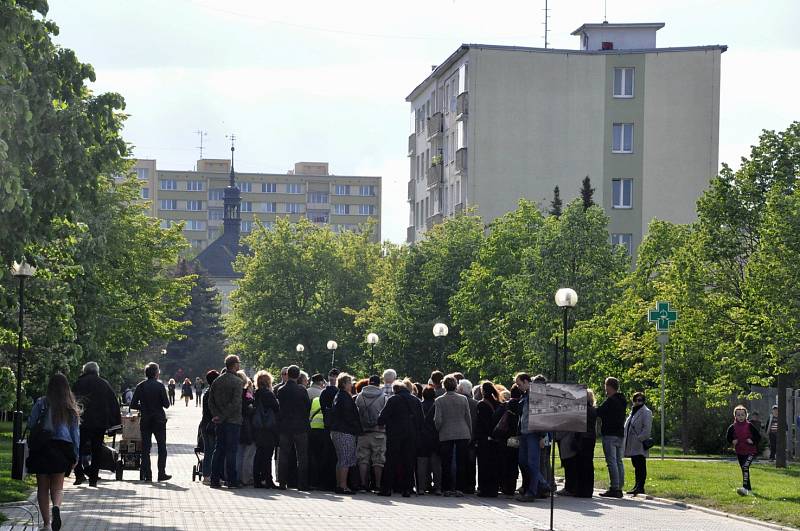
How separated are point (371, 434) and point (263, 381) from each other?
1.80 meters

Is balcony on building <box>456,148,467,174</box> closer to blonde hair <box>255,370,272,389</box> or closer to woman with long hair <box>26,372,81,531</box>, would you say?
blonde hair <box>255,370,272,389</box>

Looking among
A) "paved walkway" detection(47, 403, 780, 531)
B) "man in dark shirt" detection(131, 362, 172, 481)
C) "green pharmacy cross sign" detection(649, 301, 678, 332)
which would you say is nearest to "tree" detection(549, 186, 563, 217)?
"green pharmacy cross sign" detection(649, 301, 678, 332)

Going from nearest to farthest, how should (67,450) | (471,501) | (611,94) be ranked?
(67,450) → (471,501) → (611,94)

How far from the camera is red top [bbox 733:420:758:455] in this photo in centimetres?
2253

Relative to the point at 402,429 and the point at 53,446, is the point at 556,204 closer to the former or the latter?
the point at 402,429

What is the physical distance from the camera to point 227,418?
71.5ft

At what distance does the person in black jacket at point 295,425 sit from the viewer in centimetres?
2202

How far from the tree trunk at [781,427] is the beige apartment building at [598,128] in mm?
42871

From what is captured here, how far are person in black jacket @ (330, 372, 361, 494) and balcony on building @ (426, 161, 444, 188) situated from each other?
63.3 metres

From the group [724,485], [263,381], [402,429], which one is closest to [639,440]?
[724,485]

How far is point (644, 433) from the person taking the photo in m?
22.8

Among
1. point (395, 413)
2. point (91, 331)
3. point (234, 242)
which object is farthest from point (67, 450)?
point (234, 242)

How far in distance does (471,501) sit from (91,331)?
24.2 m

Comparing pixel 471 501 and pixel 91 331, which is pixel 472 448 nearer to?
pixel 471 501
